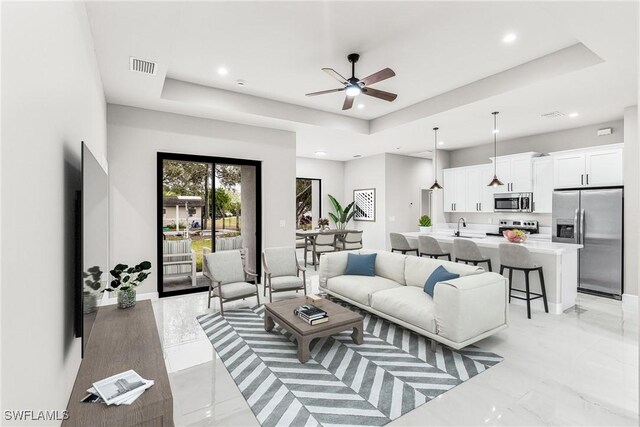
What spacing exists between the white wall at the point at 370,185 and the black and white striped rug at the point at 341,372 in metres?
4.89

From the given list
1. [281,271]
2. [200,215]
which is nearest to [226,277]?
[281,271]

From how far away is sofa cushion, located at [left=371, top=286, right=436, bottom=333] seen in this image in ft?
10.1

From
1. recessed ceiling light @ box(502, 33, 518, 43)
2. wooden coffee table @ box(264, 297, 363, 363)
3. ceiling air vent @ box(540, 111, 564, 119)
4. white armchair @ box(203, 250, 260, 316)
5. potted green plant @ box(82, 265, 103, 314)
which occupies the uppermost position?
recessed ceiling light @ box(502, 33, 518, 43)

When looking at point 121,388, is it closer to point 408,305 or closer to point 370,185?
point 408,305

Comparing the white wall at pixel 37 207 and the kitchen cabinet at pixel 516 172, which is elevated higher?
the kitchen cabinet at pixel 516 172

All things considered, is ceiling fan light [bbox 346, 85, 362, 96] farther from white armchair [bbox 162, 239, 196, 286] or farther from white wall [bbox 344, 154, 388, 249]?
white wall [bbox 344, 154, 388, 249]

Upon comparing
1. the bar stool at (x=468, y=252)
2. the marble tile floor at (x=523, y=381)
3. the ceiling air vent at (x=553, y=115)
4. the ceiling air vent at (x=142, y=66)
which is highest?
the ceiling air vent at (x=142, y=66)

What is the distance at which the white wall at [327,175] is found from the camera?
29.3 ft

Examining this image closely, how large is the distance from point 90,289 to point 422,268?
3322mm

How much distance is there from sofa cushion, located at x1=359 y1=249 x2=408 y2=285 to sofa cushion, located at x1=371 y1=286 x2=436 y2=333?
370mm

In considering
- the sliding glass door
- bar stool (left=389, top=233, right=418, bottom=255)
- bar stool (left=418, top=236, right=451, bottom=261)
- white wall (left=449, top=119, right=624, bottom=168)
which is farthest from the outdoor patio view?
white wall (left=449, top=119, right=624, bottom=168)
